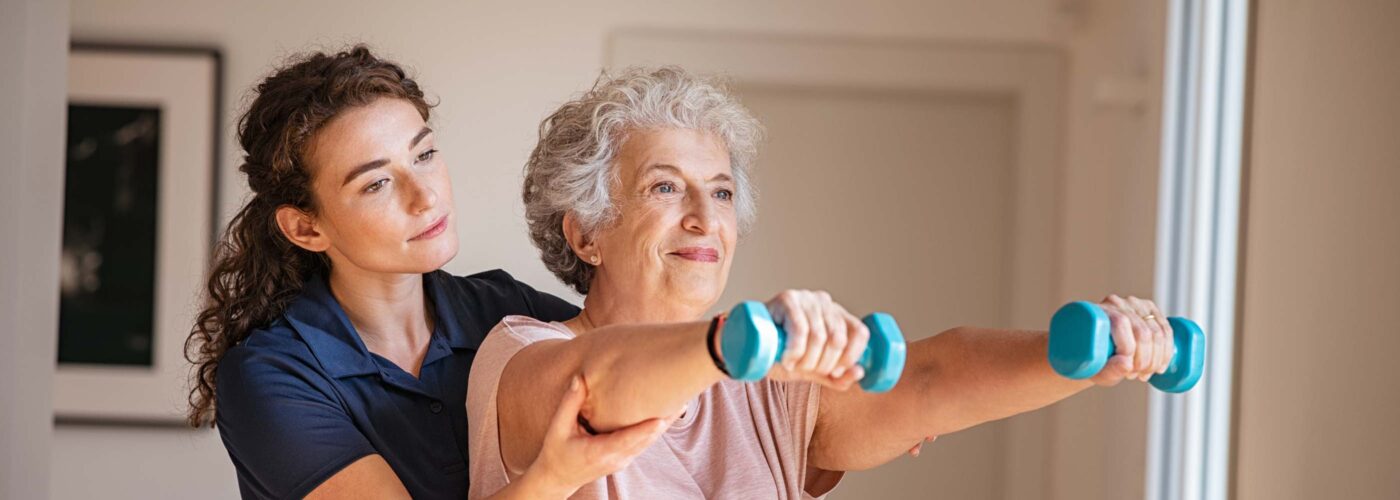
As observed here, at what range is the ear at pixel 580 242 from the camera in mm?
2025

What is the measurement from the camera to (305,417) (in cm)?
186

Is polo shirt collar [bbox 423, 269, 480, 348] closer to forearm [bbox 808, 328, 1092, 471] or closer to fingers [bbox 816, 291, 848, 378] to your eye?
forearm [bbox 808, 328, 1092, 471]

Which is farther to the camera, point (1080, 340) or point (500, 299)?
point (500, 299)

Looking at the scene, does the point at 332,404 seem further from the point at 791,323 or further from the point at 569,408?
the point at 791,323

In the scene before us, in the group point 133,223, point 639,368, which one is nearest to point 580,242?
point 639,368

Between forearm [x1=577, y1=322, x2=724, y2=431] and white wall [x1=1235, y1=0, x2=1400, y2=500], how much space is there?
156 cm

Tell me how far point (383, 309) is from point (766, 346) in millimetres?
1103

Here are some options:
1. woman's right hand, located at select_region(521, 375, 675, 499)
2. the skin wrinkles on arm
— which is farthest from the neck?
woman's right hand, located at select_region(521, 375, 675, 499)

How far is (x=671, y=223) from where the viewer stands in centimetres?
192

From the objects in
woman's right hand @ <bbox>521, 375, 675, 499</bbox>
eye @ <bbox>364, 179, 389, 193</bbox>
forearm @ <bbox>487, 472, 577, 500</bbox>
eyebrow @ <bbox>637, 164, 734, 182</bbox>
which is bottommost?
forearm @ <bbox>487, 472, 577, 500</bbox>

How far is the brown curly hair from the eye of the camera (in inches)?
80.2

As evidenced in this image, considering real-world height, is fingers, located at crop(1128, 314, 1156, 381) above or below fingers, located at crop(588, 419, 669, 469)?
above

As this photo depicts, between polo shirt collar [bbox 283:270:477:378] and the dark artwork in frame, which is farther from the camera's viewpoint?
the dark artwork in frame

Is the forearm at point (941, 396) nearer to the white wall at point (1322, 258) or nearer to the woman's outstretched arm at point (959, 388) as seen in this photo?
the woman's outstretched arm at point (959, 388)
